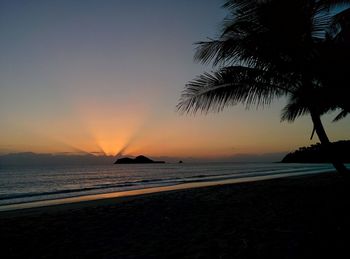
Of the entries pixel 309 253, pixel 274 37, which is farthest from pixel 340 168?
pixel 309 253

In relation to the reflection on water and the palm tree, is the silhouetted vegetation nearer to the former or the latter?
the reflection on water

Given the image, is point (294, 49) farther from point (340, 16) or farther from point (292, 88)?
point (340, 16)

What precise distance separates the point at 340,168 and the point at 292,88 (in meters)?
2.19

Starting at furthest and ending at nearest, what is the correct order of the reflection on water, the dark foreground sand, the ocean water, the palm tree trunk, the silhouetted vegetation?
the silhouetted vegetation
the ocean water
the reflection on water
the palm tree trunk
the dark foreground sand

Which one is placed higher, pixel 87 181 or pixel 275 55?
pixel 275 55

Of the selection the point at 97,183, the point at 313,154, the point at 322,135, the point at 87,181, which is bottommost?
the point at 97,183

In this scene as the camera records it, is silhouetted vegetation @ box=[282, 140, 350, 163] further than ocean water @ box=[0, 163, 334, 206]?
Yes

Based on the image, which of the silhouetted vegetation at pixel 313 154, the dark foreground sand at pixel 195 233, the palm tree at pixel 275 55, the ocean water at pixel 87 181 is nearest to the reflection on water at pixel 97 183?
the ocean water at pixel 87 181

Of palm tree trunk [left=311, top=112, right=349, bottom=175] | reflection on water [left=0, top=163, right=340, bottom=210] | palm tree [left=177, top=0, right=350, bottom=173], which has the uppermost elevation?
palm tree [left=177, top=0, right=350, bottom=173]

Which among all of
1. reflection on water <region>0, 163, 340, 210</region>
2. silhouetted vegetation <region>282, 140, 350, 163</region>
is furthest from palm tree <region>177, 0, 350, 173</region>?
silhouetted vegetation <region>282, 140, 350, 163</region>

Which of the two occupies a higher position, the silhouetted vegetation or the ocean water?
the silhouetted vegetation

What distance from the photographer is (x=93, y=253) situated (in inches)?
179

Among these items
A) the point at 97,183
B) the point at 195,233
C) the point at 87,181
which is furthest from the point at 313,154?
the point at 195,233

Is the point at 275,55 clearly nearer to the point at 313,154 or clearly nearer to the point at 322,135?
the point at 322,135
